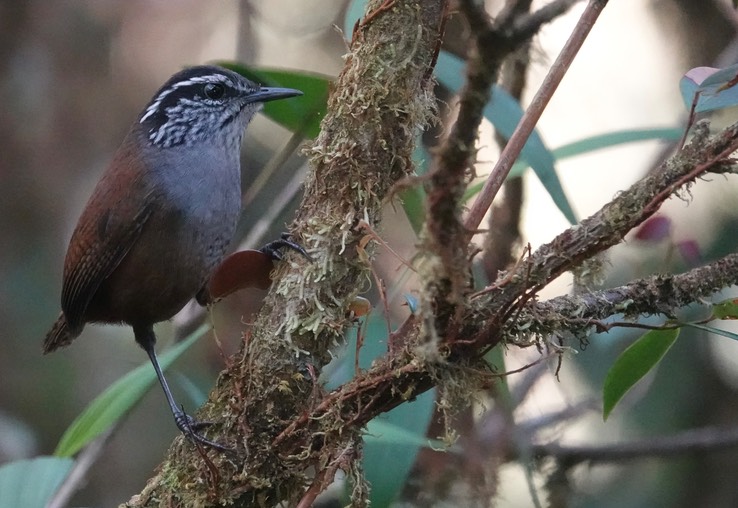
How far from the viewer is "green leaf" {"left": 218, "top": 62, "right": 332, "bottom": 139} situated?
2471 mm

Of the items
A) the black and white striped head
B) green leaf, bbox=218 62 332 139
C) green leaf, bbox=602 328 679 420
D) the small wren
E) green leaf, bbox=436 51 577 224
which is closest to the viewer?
green leaf, bbox=602 328 679 420

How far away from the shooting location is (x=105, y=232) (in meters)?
2.67

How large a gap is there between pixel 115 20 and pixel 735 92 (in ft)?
13.9

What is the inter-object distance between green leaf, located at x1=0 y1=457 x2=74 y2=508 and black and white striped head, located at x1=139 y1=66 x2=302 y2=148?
1116mm

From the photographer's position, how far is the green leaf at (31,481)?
6.99 ft

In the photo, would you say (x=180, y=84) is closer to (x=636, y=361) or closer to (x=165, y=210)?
(x=165, y=210)

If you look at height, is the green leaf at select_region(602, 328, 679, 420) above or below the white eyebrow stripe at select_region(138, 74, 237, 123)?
below

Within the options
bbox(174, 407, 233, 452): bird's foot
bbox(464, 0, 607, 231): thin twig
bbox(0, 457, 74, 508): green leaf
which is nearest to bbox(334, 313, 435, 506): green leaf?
bbox(174, 407, 233, 452): bird's foot

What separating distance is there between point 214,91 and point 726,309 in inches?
75.7

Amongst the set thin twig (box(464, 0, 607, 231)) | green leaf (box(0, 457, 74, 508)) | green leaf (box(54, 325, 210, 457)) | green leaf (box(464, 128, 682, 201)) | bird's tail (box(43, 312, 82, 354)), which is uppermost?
green leaf (box(464, 128, 682, 201))

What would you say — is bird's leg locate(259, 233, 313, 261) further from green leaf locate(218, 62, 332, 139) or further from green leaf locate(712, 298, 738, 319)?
green leaf locate(712, 298, 738, 319)

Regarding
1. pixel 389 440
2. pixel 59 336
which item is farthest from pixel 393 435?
pixel 59 336

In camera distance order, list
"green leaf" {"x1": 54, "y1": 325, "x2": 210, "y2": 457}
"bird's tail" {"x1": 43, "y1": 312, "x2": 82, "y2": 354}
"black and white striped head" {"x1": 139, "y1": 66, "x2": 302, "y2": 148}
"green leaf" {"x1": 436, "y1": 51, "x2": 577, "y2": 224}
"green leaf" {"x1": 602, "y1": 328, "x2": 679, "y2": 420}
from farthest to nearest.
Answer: "bird's tail" {"x1": 43, "y1": 312, "x2": 82, "y2": 354} → "black and white striped head" {"x1": 139, "y1": 66, "x2": 302, "y2": 148} → "green leaf" {"x1": 54, "y1": 325, "x2": 210, "y2": 457} → "green leaf" {"x1": 436, "y1": 51, "x2": 577, "y2": 224} → "green leaf" {"x1": 602, "y1": 328, "x2": 679, "y2": 420}

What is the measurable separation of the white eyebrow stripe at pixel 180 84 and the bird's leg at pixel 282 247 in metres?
1.08
